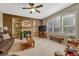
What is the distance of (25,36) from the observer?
2.44 m

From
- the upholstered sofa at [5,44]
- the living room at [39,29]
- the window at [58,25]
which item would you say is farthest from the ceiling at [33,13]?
the upholstered sofa at [5,44]

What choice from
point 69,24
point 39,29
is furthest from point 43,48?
point 69,24

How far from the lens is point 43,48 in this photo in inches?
95.1

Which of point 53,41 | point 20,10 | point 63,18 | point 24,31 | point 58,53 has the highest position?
point 20,10

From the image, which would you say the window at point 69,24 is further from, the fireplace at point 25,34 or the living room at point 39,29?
the fireplace at point 25,34

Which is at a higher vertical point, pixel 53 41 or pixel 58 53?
pixel 53 41

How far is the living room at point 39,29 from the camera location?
2316 millimetres

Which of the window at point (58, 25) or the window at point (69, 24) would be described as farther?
the window at point (58, 25)

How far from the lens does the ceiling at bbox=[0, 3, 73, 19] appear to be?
234 centimetres

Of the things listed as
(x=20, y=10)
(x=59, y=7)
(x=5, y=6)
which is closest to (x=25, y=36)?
(x=20, y=10)

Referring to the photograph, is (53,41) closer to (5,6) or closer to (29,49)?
(29,49)

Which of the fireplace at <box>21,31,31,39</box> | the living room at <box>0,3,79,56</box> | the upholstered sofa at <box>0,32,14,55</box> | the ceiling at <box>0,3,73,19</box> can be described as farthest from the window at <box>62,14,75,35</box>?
the upholstered sofa at <box>0,32,14,55</box>

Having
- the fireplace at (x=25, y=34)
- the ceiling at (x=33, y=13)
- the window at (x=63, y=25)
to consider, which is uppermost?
the ceiling at (x=33, y=13)

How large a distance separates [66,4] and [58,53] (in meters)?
0.94
